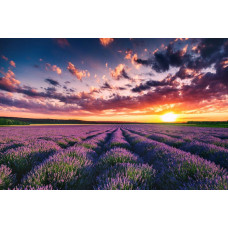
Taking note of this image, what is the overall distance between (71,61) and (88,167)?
301 centimetres

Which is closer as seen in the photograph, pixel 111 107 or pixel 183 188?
pixel 183 188

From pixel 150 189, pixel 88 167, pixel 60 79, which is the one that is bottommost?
pixel 150 189

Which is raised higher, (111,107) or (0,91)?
(0,91)

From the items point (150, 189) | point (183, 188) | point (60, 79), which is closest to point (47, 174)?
point (150, 189)

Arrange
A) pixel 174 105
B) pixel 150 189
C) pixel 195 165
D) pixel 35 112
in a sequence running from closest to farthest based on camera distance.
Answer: pixel 150 189 → pixel 195 165 → pixel 174 105 → pixel 35 112

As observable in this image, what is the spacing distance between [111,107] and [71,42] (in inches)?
93.5

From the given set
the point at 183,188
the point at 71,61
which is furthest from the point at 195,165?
the point at 71,61

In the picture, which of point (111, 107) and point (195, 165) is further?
point (111, 107)

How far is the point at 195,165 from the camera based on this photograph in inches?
79.8

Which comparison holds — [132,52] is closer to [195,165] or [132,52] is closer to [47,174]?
[195,165]
